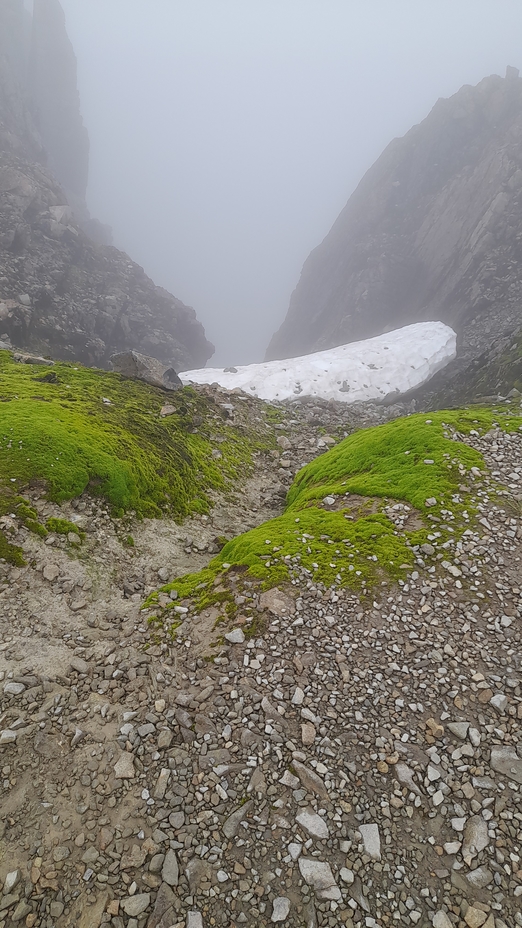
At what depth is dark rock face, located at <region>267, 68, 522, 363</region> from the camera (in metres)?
59.7

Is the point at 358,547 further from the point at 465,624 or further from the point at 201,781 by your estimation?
the point at 201,781

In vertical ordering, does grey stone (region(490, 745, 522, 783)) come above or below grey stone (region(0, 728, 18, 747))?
below

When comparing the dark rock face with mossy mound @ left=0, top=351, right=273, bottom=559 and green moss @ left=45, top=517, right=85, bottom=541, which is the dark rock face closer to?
mossy mound @ left=0, top=351, right=273, bottom=559

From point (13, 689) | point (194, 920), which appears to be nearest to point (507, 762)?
point (194, 920)

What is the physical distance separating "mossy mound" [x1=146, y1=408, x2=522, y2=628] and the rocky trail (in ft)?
1.95

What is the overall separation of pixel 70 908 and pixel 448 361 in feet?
179

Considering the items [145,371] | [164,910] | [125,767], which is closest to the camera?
[164,910]

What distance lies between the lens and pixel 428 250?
2992 inches

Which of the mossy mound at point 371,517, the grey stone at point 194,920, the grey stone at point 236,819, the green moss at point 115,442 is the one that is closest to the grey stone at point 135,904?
the grey stone at point 194,920

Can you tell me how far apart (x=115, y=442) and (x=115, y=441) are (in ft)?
Result: 0.30

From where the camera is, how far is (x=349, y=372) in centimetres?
4272

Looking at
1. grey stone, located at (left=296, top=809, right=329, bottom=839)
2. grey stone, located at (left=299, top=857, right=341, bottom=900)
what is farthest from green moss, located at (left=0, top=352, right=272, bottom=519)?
grey stone, located at (left=299, top=857, right=341, bottom=900)

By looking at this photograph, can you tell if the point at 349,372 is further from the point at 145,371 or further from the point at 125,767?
the point at 125,767

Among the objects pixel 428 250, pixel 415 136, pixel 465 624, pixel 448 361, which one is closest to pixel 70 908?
pixel 465 624
